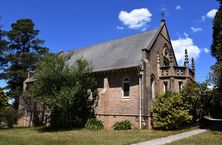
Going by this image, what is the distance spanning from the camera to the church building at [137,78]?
899 inches

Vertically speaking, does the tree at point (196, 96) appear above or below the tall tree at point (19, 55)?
below

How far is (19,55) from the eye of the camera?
4912cm

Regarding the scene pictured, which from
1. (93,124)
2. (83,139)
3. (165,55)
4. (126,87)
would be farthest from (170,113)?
(165,55)

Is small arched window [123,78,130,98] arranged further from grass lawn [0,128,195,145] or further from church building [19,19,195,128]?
grass lawn [0,128,195,145]

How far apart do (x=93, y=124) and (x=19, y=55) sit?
3188 centimetres

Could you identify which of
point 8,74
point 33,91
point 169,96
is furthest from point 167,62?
point 8,74

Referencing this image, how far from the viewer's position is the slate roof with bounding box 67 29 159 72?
24756 millimetres

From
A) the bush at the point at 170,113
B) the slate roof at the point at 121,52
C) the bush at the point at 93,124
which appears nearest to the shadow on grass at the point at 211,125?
the bush at the point at 170,113

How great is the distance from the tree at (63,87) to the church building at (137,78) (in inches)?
76.1

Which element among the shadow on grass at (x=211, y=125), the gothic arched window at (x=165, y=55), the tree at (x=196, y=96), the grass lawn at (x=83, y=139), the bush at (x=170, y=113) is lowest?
the grass lawn at (x=83, y=139)

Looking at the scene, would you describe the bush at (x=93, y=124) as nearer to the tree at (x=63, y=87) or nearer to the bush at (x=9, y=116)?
the tree at (x=63, y=87)

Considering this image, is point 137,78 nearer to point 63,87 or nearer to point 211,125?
point 63,87

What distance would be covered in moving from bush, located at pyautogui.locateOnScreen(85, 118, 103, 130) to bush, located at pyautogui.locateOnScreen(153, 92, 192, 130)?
225 inches

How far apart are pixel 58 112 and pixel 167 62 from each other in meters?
14.1
